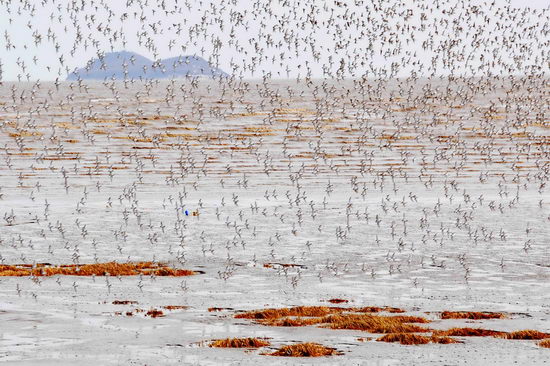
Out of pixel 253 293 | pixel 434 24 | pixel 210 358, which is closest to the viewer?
pixel 210 358

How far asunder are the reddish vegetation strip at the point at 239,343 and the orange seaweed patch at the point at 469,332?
2538 mm

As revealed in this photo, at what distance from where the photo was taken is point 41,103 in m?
46.6

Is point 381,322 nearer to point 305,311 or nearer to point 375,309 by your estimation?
point 375,309

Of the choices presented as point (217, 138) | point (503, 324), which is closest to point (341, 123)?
point (217, 138)

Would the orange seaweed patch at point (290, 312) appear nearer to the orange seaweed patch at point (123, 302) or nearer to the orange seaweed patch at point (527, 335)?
the orange seaweed patch at point (123, 302)

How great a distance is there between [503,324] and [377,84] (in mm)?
40910

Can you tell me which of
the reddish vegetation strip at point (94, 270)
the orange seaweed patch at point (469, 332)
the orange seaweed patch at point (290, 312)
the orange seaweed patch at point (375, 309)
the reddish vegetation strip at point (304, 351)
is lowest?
the reddish vegetation strip at point (94, 270)

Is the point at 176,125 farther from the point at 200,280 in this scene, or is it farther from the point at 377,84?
the point at 200,280

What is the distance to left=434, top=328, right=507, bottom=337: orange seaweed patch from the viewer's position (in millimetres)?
14125

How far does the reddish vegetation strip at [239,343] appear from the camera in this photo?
1333 cm

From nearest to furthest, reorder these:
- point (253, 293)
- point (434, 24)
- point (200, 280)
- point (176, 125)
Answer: point (253, 293)
point (200, 280)
point (176, 125)
point (434, 24)

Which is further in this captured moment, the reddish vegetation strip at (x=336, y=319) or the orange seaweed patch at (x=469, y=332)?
the reddish vegetation strip at (x=336, y=319)

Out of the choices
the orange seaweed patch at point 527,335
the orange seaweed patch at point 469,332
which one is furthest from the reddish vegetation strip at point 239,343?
the orange seaweed patch at point 527,335

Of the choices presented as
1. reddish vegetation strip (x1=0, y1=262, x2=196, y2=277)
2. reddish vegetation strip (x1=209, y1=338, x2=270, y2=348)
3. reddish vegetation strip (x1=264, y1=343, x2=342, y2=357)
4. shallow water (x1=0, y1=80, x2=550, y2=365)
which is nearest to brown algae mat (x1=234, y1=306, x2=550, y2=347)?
shallow water (x1=0, y1=80, x2=550, y2=365)
